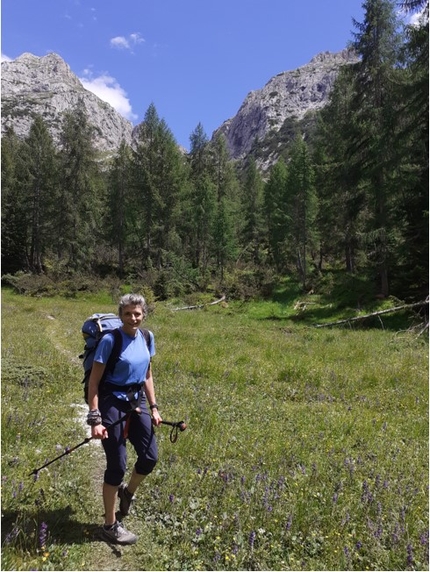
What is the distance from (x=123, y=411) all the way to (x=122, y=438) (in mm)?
266

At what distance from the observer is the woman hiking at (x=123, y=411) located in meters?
3.98

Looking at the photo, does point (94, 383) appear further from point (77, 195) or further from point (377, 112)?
point (77, 195)

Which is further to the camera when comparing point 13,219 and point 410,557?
point 13,219

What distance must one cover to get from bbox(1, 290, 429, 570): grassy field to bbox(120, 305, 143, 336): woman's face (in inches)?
80.8

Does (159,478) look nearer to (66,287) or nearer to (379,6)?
(379,6)

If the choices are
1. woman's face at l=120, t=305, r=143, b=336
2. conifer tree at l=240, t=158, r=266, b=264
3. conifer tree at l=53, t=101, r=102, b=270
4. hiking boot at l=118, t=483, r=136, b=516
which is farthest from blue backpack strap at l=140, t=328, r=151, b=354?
conifer tree at l=240, t=158, r=266, b=264

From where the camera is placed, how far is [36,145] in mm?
46344

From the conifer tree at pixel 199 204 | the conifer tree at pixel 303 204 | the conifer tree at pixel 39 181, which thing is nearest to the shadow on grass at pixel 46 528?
the conifer tree at pixel 303 204

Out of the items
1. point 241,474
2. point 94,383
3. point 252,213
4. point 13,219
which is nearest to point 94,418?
point 94,383

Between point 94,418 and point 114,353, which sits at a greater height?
point 114,353

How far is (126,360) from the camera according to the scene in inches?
163

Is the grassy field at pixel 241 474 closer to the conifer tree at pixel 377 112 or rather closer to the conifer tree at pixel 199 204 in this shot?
the conifer tree at pixel 377 112

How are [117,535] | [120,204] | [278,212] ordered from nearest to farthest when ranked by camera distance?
[117,535]
[278,212]
[120,204]

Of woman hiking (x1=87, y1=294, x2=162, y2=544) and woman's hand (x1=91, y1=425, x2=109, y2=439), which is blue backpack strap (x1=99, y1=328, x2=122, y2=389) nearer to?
woman hiking (x1=87, y1=294, x2=162, y2=544)
